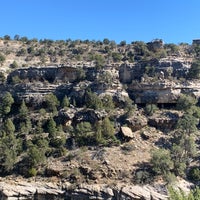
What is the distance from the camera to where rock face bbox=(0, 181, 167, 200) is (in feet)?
144

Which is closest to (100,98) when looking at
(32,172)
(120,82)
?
(120,82)

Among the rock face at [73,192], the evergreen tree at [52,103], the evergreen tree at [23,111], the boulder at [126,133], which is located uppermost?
the evergreen tree at [52,103]

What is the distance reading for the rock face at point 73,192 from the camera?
144 feet

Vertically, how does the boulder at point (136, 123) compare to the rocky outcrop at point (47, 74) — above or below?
below

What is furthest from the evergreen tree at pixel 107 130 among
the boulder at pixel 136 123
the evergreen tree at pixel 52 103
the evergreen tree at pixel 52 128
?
the evergreen tree at pixel 52 103

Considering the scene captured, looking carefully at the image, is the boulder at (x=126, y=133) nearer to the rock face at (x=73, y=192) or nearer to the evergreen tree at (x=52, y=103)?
the rock face at (x=73, y=192)

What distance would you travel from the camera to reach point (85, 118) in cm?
5969

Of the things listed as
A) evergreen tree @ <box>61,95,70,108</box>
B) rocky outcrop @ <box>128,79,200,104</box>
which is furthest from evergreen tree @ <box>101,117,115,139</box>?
rocky outcrop @ <box>128,79,200,104</box>

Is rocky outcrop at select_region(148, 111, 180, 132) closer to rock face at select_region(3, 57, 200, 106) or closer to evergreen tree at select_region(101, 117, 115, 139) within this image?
rock face at select_region(3, 57, 200, 106)

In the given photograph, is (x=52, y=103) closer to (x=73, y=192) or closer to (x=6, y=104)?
(x=6, y=104)

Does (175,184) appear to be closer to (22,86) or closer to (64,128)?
(64,128)

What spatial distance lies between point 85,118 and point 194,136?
1799 cm

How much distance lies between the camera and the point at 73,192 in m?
44.4

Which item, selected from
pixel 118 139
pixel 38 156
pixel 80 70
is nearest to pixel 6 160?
pixel 38 156
